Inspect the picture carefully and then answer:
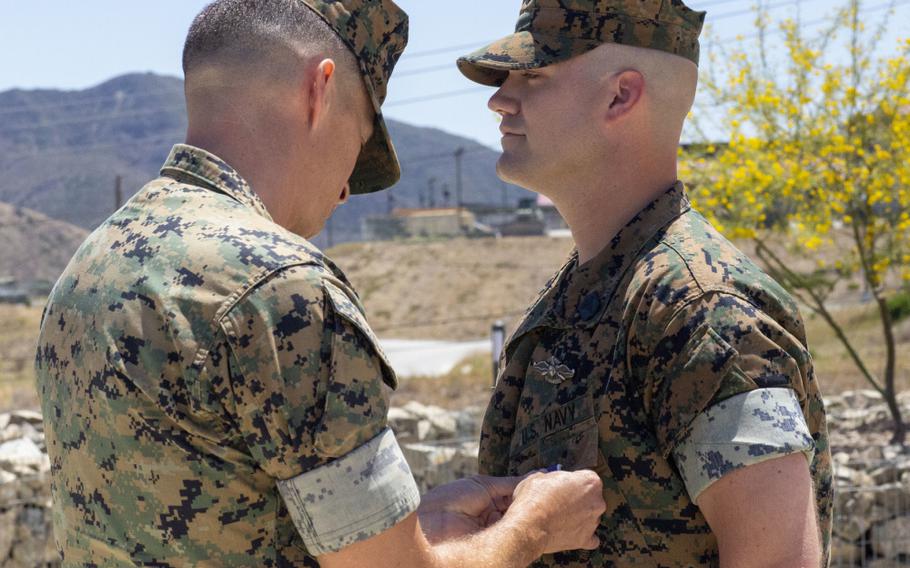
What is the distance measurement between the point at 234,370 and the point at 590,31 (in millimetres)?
1212

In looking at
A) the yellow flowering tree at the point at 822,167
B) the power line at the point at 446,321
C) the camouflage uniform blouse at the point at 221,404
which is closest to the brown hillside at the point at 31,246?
the power line at the point at 446,321

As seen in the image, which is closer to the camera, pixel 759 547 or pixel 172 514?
pixel 172 514

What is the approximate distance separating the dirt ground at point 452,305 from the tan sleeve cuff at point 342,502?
13821 millimetres

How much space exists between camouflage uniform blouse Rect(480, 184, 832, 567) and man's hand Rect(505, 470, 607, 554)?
0.06 metres

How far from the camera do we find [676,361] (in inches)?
81.5

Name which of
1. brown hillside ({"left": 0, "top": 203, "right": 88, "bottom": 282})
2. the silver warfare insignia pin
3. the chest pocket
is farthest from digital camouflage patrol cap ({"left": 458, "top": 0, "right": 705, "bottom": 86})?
brown hillside ({"left": 0, "top": 203, "right": 88, "bottom": 282})

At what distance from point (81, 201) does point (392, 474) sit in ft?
659

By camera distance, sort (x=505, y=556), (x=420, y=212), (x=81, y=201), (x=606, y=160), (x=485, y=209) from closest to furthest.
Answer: (x=505, y=556), (x=606, y=160), (x=420, y=212), (x=485, y=209), (x=81, y=201)

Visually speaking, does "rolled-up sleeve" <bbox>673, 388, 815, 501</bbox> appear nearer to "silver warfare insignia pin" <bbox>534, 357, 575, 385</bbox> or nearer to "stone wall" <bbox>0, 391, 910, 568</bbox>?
"silver warfare insignia pin" <bbox>534, 357, 575, 385</bbox>

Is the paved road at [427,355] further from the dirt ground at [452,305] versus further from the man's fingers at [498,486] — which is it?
the man's fingers at [498,486]

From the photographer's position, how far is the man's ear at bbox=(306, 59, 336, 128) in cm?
203

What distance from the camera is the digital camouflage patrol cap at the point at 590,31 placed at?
2404 mm

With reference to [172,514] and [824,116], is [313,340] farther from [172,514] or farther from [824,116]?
[824,116]

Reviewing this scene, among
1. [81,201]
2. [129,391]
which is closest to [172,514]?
[129,391]
